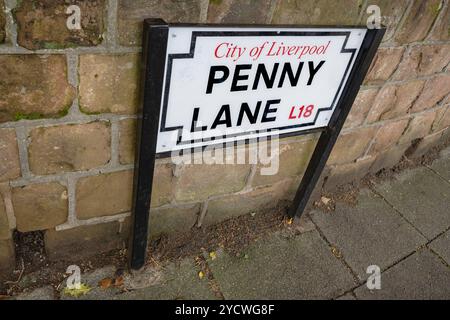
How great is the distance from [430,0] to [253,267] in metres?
1.66

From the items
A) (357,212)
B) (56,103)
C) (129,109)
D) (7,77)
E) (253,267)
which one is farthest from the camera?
(357,212)

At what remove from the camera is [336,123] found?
1812 mm

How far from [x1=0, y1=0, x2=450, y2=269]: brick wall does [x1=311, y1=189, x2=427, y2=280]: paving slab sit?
37 cm

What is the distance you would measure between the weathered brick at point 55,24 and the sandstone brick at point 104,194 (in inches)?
23.0

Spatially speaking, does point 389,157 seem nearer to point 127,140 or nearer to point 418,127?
point 418,127

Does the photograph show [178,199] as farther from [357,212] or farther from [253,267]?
[357,212]

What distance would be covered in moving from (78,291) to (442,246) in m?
2.23

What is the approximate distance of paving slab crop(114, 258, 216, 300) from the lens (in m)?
1.77

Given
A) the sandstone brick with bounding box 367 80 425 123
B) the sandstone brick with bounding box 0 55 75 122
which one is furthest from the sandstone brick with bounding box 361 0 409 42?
the sandstone brick with bounding box 0 55 75 122

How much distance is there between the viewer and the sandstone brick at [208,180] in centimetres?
176

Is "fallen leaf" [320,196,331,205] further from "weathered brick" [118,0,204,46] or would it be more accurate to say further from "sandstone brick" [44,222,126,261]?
"weathered brick" [118,0,204,46]

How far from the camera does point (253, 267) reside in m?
1.99

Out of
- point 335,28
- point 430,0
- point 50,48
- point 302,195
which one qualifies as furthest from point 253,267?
point 430,0

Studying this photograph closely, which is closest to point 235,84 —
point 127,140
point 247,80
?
point 247,80
